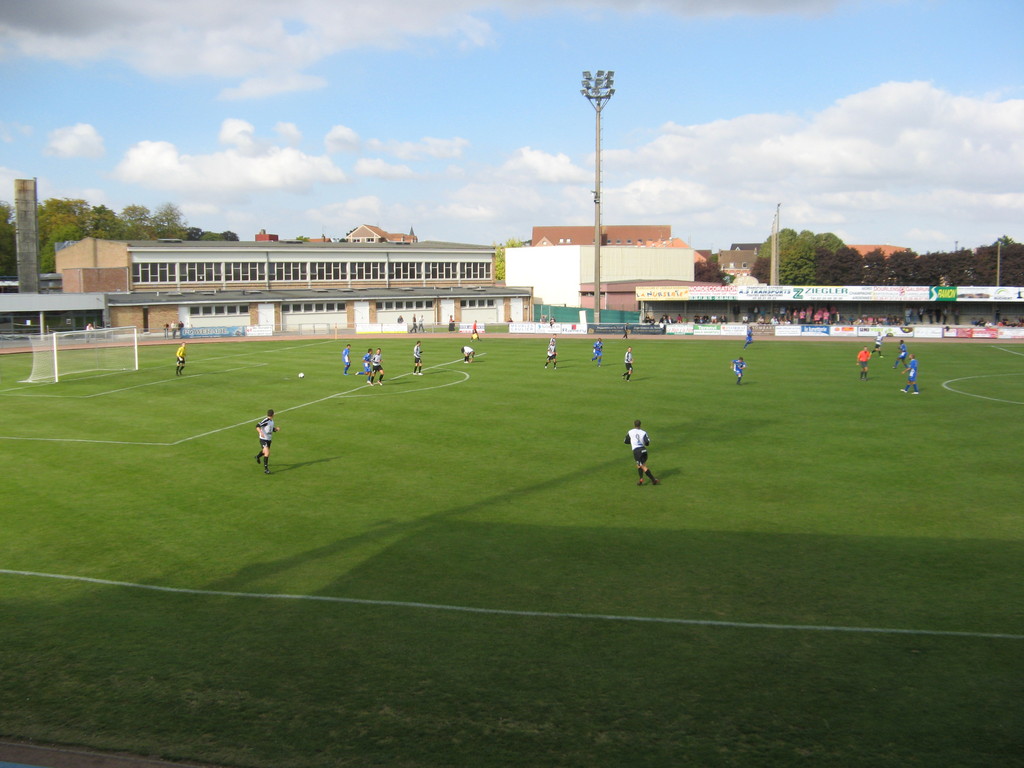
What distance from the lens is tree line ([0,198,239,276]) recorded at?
374ft

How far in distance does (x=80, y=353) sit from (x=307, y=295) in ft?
126

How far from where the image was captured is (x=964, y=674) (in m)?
10.5

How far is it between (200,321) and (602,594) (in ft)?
254

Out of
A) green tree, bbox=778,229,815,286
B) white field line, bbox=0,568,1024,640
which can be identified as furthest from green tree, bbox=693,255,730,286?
white field line, bbox=0,568,1024,640

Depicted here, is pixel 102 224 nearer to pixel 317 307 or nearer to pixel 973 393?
pixel 317 307

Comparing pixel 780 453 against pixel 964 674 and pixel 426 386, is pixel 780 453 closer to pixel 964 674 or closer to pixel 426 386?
pixel 964 674

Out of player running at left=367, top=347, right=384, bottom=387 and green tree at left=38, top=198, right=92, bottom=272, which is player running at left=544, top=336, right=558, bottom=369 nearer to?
player running at left=367, top=347, right=384, bottom=387

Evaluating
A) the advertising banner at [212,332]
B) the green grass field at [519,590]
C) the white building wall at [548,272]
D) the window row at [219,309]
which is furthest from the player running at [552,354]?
the white building wall at [548,272]

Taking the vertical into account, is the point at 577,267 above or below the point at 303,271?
above

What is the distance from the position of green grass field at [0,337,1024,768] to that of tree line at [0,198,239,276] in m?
99.2

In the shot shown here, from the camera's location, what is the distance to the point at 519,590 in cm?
1413

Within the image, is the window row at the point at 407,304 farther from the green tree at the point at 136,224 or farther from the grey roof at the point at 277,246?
the green tree at the point at 136,224

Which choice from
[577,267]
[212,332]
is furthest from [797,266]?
[212,332]

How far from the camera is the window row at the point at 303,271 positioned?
84812 mm
